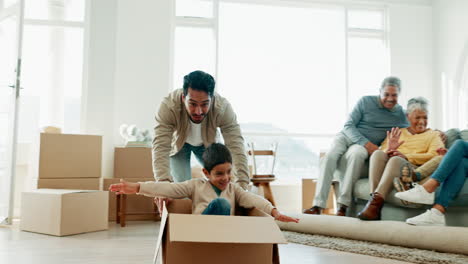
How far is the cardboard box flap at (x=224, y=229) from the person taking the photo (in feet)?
4.49

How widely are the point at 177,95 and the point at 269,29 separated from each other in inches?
158

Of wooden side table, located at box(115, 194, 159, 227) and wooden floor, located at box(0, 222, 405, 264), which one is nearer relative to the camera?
wooden floor, located at box(0, 222, 405, 264)

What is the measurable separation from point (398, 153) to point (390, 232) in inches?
23.7

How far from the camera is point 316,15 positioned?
6133 millimetres

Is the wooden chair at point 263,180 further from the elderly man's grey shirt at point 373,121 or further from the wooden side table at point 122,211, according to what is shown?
the elderly man's grey shirt at point 373,121

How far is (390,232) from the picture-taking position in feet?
9.26

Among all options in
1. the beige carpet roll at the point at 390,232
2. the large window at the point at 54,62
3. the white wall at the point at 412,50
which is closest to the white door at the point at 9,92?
the large window at the point at 54,62

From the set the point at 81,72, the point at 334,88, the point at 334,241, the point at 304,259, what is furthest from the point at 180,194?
the point at 334,88

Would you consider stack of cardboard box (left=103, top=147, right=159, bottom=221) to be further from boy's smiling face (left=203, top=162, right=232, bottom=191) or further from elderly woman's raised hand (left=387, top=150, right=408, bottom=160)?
boy's smiling face (left=203, top=162, right=232, bottom=191)

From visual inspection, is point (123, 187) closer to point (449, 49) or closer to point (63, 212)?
point (63, 212)

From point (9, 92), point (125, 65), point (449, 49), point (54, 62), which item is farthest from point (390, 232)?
point (449, 49)

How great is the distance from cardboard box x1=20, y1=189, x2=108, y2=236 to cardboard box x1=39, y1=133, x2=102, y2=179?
1.32ft

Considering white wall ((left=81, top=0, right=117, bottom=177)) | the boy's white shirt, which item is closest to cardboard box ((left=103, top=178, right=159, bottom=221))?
white wall ((left=81, top=0, right=117, bottom=177))

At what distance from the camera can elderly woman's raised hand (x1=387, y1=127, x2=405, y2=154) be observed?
3.24 meters
